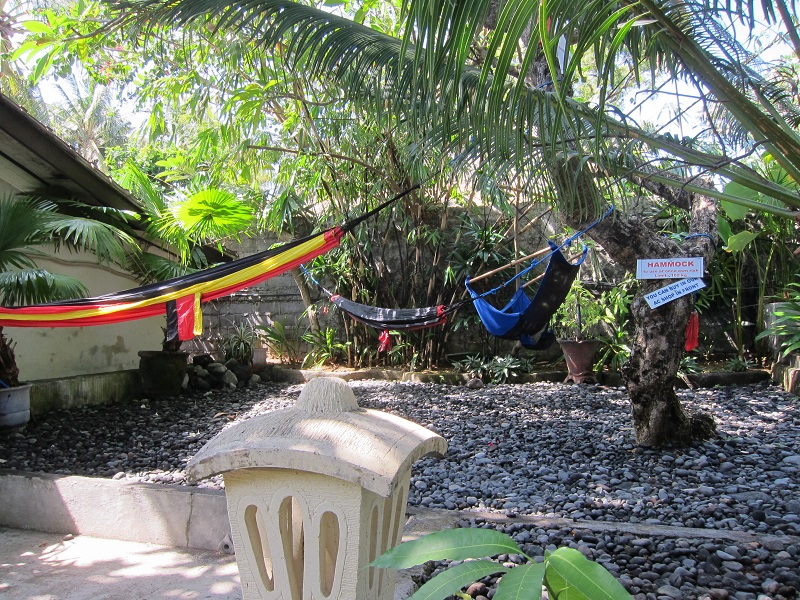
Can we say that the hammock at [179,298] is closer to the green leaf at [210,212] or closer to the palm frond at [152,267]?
the green leaf at [210,212]

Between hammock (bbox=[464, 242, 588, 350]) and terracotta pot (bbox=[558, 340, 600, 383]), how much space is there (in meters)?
0.79

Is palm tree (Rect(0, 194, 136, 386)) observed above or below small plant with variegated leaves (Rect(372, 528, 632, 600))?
above

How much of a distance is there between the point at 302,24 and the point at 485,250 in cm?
342

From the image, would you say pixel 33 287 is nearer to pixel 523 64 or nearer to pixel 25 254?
pixel 25 254

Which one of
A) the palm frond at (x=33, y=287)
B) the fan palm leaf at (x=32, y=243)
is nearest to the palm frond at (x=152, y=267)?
the fan palm leaf at (x=32, y=243)

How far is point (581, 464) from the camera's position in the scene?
280cm

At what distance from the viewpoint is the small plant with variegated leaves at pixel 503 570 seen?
1.85 feet

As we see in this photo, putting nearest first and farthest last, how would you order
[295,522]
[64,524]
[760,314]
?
1. [295,522]
2. [64,524]
3. [760,314]

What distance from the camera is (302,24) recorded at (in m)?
2.52

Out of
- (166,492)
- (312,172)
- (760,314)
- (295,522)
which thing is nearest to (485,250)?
(312,172)

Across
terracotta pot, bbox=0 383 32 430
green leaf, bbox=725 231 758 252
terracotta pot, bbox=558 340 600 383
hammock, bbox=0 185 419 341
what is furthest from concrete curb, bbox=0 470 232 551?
terracotta pot, bbox=558 340 600 383

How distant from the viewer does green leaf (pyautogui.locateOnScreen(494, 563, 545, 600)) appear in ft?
1.79

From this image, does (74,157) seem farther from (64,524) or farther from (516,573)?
(516,573)

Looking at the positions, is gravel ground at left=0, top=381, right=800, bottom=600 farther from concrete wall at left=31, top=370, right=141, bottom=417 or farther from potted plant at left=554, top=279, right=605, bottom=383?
potted plant at left=554, top=279, right=605, bottom=383
